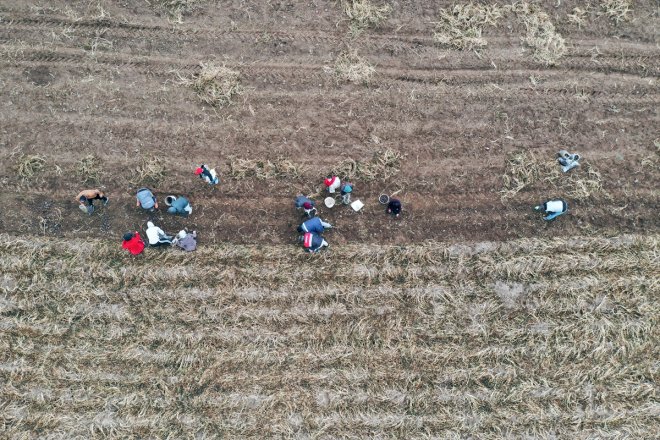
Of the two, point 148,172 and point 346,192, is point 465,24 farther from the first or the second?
point 148,172

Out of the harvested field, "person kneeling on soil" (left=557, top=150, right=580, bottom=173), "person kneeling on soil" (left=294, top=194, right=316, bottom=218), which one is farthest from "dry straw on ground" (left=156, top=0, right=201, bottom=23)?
"person kneeling on soil" (left=557, top=150, right=580, bottom=173)

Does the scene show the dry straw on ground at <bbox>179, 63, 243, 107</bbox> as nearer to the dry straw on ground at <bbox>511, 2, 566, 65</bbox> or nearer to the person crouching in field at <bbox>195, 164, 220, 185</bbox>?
the person crouching in field at <bbox>195, 164, 220, 185</bbox>

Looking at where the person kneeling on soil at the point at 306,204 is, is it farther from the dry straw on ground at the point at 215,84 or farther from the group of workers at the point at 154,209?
the dry straw on ground at the point at 215,84

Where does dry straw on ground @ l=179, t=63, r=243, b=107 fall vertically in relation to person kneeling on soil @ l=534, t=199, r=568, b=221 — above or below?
above

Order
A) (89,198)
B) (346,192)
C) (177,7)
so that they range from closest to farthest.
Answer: (89,198) < (346,192) < (177,7)

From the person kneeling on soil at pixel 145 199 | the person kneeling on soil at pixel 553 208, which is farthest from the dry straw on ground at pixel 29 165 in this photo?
the person kneeling on soil at pixel 553 208

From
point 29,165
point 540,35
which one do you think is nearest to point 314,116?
point 540,35
